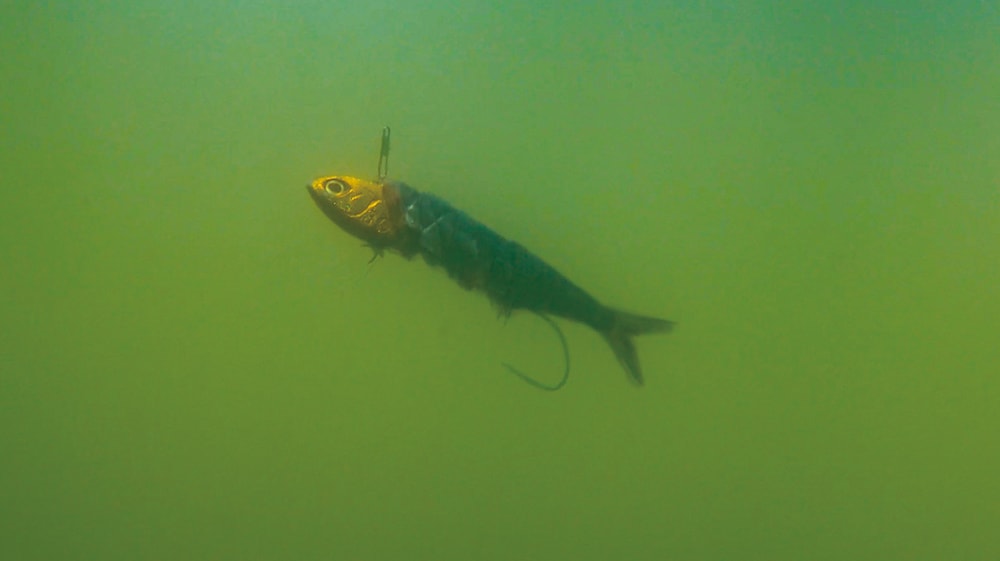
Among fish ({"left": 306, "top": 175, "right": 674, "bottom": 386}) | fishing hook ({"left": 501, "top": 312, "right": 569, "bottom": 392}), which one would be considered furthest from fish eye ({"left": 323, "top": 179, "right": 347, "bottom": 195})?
fishing hook ({"left": 501, "top": 312, "right": 569, "bottom": 392})

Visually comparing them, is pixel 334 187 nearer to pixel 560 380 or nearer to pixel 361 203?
pixel 361 203

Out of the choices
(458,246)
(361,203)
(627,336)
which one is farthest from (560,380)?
(361,203)

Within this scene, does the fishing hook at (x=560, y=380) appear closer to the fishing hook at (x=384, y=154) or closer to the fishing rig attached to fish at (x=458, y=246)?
the fishing rig attached to fish at (x=458, y=246)

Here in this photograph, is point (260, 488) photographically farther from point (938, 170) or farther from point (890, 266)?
point (938, 170)

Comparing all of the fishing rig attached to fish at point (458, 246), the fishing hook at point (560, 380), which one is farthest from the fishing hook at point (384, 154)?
the fishing hook at point (560, 380)

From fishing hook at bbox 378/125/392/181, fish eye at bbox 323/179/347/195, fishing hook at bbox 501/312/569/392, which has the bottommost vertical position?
fishing hook at bbox 501/312/569/392

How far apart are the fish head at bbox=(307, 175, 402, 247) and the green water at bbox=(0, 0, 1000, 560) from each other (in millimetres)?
40

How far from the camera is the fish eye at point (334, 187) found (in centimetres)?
130

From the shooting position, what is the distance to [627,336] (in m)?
1.35

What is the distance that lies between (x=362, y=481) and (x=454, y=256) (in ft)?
1.18

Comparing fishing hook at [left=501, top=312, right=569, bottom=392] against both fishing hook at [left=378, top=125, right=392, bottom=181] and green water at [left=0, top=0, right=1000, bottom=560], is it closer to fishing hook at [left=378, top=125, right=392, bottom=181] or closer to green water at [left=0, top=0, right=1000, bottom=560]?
green water at [left=0, top=0, right=1000, bottom=560]

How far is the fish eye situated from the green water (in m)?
0.04

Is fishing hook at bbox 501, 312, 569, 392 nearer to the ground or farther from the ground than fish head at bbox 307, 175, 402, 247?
nearer to the ground

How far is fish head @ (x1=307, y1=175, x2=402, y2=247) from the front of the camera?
50.9 inches
